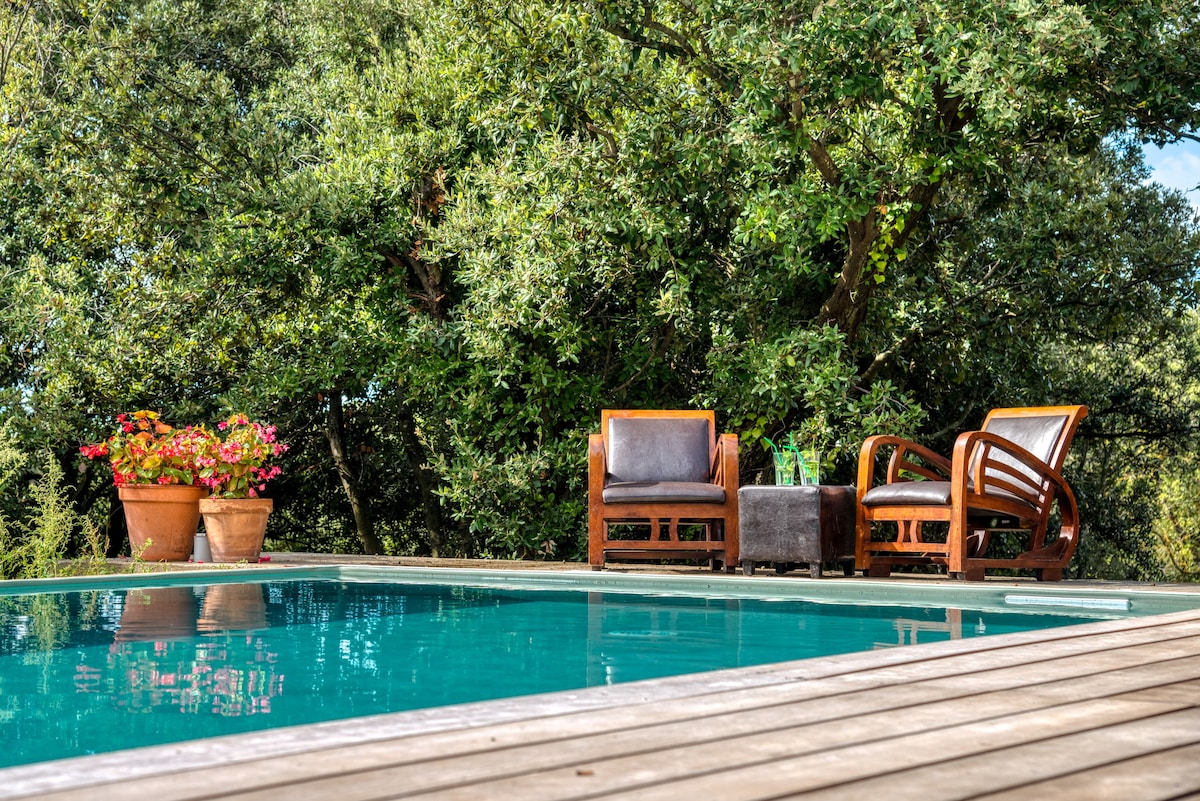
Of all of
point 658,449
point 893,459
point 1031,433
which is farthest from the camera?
point 658,449

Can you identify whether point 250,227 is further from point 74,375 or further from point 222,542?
point 222,542

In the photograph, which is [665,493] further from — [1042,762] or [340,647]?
[1042,762]

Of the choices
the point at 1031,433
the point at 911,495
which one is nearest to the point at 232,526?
the point at 911,495

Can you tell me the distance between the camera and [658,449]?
281 inches

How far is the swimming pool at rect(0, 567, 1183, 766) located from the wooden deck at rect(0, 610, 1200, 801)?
2.45 ft

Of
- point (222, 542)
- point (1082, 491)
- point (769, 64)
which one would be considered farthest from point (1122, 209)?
point (222, 542)

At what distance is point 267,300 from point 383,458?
2.27 meters

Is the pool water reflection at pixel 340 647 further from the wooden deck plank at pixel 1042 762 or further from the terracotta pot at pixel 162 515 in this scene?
the terracotta pot at pixel 162 515

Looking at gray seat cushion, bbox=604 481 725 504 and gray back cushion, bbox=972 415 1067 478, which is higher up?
gray back cushion, bbox=972 415 1067 478

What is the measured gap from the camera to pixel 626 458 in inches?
280

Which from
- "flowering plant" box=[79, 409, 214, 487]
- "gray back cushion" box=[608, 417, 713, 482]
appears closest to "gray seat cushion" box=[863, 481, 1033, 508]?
"gray back cushion" box=[608, 417, 713, 482]

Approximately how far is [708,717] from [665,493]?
15.1ft

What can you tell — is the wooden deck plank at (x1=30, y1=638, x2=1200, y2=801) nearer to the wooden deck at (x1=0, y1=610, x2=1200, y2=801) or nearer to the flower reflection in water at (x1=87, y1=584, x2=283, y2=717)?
the wooden deck at (x1=0, y1=610, x2=1200, y2=801)

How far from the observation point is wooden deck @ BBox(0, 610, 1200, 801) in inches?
57.2
